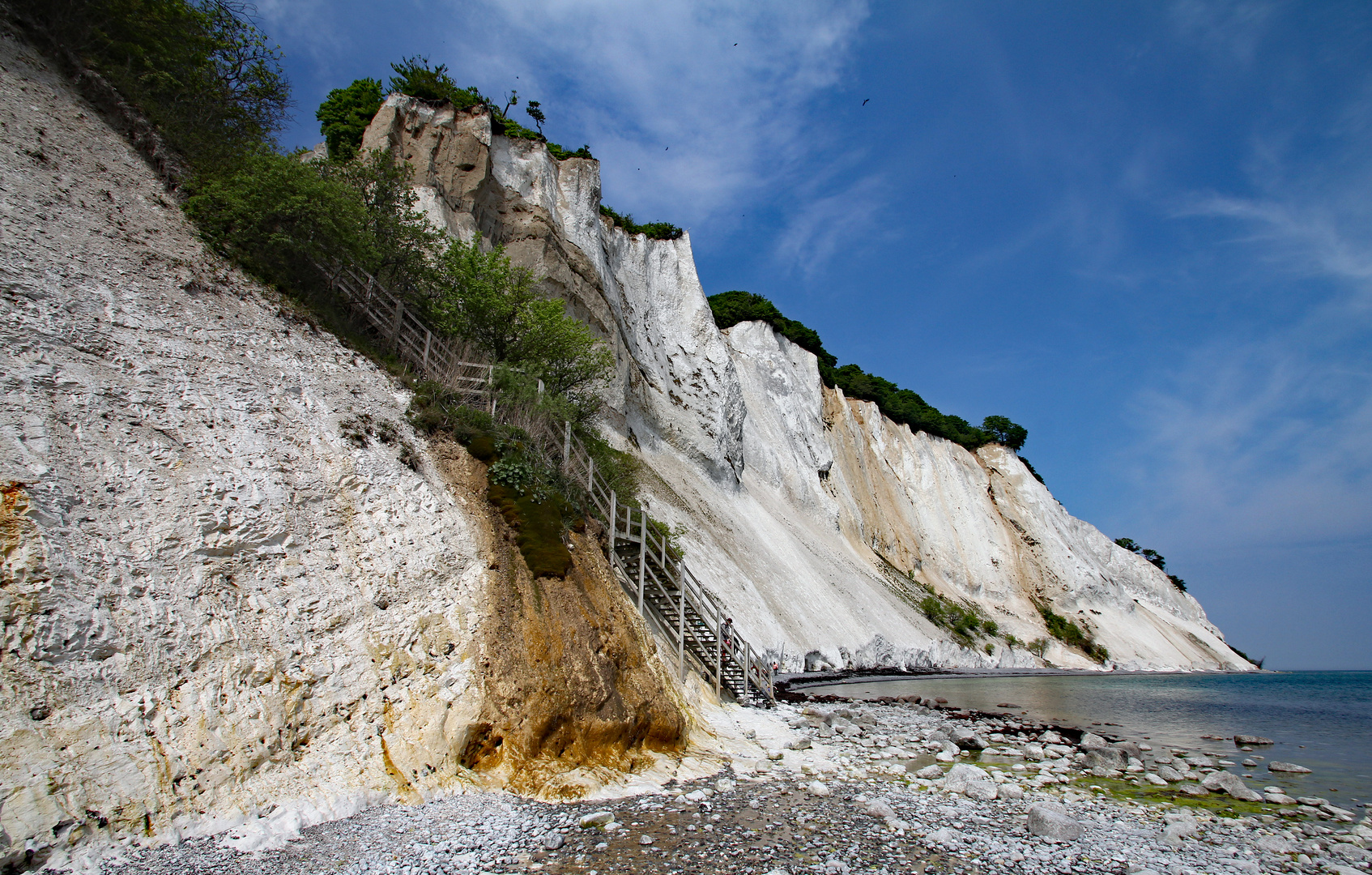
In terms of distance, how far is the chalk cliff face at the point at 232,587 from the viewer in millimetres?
5047

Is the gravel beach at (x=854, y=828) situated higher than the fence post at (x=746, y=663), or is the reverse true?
the fence post at (x=746, y=663)

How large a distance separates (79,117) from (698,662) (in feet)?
48.6

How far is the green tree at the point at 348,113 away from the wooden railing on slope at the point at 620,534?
45.9ft

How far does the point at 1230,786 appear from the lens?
892 centimetres

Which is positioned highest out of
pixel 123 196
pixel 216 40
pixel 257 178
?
pixel 216 40

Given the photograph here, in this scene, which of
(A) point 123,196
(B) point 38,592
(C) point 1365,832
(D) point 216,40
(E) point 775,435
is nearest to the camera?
(B) point 38,592

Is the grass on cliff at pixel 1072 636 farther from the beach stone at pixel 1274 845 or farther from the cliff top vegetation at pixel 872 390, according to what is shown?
the beach stone at pixel 1274 845

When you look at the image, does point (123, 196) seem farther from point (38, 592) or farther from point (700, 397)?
point (700, 397)

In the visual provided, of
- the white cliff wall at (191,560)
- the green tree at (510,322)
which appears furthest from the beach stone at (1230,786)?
the green tree at (510,322)

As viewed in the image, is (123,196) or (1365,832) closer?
(1365,832)

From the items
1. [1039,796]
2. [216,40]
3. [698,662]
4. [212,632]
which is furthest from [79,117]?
[1039,796]

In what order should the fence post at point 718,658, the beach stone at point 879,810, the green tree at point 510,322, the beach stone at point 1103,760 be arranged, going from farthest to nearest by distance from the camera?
the green tree at point 510,322, the fence post at point 718,658, the beach stone at point 1103,760, the beach stone at point 879,810

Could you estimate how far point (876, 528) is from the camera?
41562 mm

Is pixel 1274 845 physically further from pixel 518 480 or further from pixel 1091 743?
pixel 518 480
